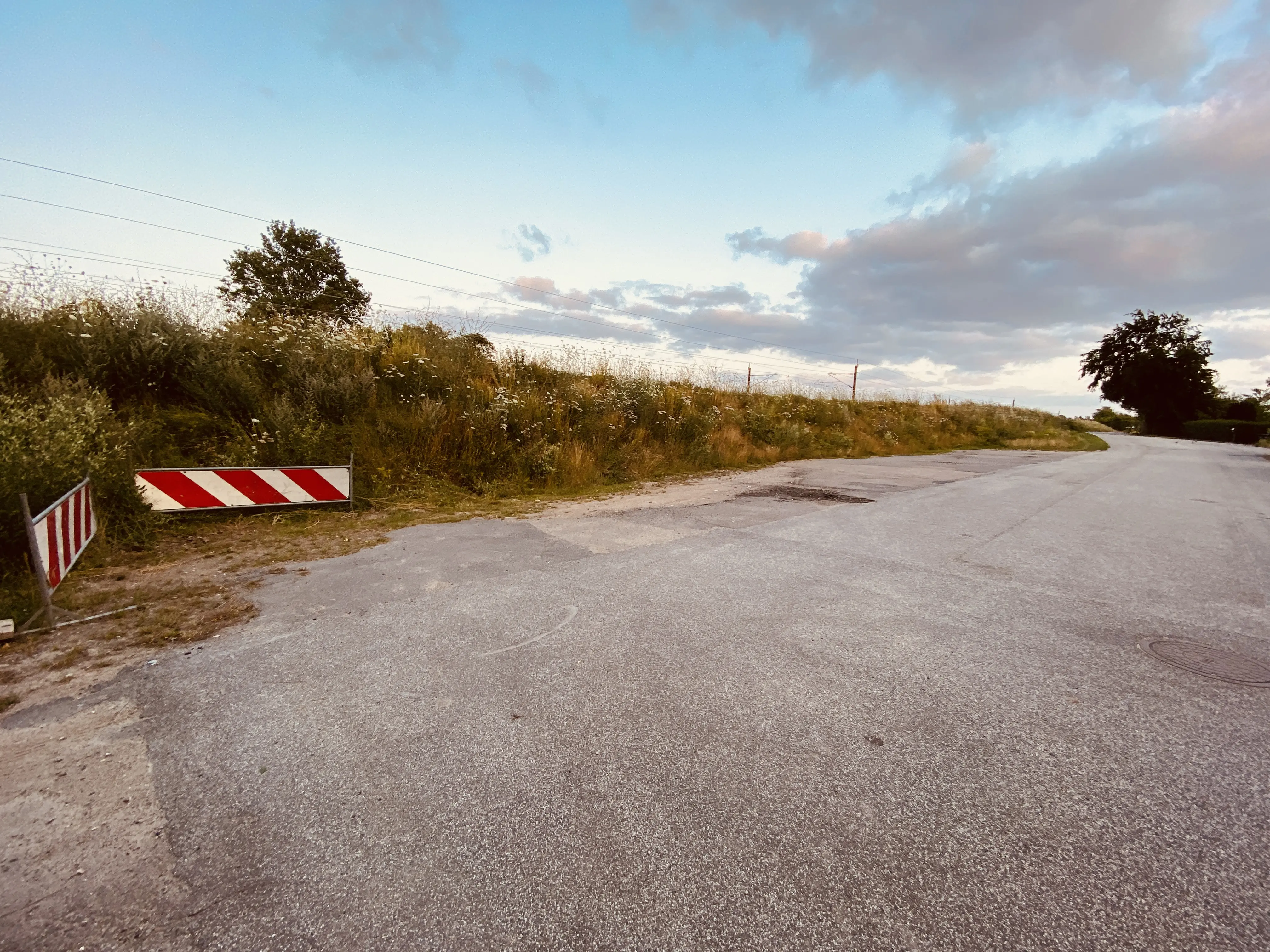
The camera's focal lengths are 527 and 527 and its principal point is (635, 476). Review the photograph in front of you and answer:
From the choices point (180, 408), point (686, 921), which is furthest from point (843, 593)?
point (180, 408)

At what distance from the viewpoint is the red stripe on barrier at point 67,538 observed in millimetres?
3922

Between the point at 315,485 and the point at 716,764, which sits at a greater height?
the point at 315,485

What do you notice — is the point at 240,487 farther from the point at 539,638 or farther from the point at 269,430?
the point at 539,638

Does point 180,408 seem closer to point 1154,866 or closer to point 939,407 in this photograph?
point 1154,866

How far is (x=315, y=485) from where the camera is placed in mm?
6406

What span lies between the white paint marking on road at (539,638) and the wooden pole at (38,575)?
2883 millimetres

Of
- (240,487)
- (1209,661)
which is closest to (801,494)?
(1209,661)

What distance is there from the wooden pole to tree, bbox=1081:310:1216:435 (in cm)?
7485

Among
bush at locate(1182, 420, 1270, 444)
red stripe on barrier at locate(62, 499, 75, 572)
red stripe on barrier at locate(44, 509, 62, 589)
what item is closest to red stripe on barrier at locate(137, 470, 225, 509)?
red stripe on barrier at locate(62, 499, 75, 572)

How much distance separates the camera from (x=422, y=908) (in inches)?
61.2

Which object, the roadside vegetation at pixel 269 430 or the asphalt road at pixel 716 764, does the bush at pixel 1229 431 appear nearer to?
the roadside vegetation at pixel 269 430

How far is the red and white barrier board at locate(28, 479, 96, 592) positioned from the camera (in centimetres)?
346

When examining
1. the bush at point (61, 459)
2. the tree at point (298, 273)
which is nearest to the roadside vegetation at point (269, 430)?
the bush at point (61, 459)

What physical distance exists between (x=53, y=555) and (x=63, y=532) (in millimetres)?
312
